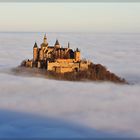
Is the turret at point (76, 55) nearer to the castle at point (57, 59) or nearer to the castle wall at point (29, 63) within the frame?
the castle at point (57, 59)

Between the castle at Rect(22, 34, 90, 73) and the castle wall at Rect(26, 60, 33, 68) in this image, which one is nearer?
the castle at Rect(22, 34, 90, 73)

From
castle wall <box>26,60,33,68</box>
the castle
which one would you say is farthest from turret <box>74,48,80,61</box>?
castle wall <box>26,60,33,68</box>

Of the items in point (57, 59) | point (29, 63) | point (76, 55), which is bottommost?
point (57, 59)

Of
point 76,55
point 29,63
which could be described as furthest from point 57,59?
point 29,63

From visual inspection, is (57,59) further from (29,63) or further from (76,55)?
(29,63)

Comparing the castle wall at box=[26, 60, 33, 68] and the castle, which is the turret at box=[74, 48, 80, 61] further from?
the castle wall at box=[26, 60, 33, 68]

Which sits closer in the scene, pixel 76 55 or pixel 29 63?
pixel 76 55

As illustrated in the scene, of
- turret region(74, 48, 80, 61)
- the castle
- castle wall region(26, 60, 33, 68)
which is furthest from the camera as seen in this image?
castle wall region(26, 60, 33, 68)

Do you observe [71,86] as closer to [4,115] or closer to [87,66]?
[87,66]

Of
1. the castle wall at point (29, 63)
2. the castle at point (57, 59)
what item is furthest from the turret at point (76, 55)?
the castle wall at point (29, 63)
